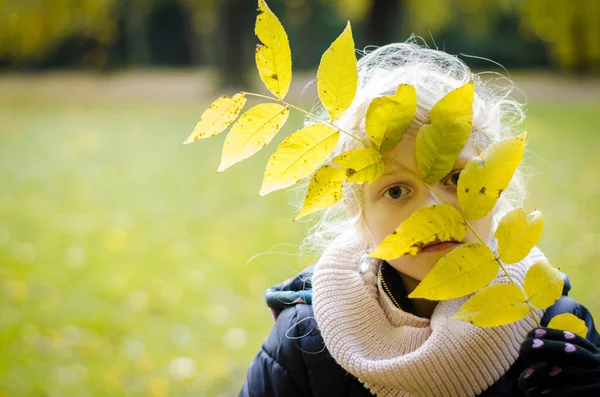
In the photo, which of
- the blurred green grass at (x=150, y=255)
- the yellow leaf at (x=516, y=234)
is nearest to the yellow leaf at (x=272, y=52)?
the yellow leaf at (x=516, y=234)

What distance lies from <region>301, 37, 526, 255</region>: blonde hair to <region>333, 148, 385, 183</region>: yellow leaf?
0.22m

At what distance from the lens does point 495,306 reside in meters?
1.15

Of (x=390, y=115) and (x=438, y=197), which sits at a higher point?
(x=390, y=115)

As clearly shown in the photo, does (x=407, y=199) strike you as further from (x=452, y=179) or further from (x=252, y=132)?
(x=252, y=132)

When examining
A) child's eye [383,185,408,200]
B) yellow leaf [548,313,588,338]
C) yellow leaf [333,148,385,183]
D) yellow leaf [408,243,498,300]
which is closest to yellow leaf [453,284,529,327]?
yellow leaf [408,243,498,300]

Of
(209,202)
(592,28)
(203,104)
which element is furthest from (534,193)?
(592,28)

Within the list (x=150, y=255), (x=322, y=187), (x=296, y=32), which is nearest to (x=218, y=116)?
(x=322, y=187)

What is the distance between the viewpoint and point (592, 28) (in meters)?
18.0

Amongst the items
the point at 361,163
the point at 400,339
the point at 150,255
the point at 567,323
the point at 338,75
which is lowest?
the point at 150,255

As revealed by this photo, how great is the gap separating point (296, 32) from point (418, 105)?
2513cm

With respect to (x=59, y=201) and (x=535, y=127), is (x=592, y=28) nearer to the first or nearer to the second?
(x=535, y=127)

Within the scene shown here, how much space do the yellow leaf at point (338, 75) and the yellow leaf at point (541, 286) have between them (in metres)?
0.39

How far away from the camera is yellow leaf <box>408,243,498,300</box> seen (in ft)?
3.73

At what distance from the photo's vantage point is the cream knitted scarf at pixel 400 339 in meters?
1.45
